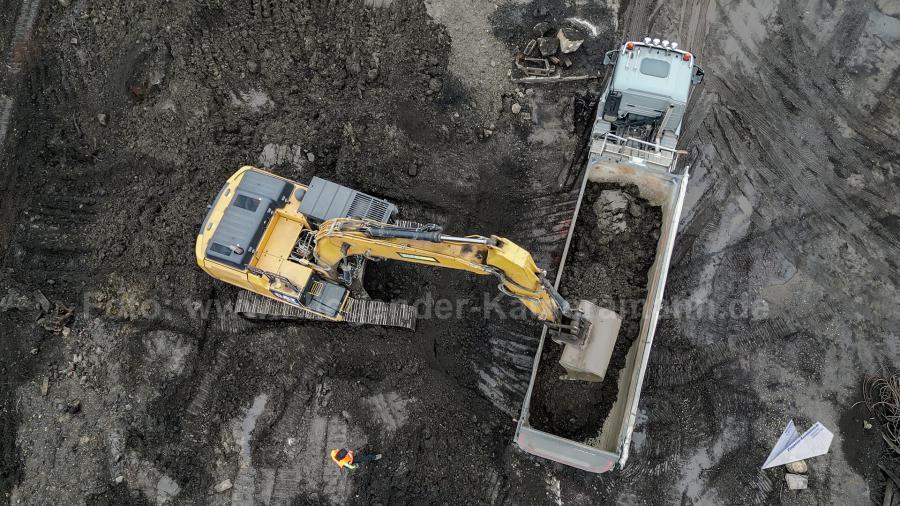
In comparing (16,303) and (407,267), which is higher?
(407,267)

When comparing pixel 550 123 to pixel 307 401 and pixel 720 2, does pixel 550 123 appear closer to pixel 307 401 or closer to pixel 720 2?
pixel 720 2

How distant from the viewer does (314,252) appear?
9.16 metres

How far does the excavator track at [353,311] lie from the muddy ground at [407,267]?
29 centimetres

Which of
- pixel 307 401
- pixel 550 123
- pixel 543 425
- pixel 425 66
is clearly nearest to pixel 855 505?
pixel 543 425

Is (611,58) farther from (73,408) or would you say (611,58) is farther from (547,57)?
(73,408)

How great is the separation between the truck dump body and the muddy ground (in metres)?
1.10

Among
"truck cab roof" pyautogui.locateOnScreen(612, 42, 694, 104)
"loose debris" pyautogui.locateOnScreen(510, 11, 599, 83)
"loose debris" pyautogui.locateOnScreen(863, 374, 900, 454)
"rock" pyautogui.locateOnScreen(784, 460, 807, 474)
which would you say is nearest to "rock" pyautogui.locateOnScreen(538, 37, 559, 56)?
"loose debris" pyautogui.locateOnScreen(510, 11, 599, 83)

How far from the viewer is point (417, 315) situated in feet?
34.3

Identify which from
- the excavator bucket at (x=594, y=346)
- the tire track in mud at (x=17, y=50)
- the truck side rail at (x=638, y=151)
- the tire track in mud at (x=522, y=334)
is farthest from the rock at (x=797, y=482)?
the tire track in mud at (x=17, y=50)

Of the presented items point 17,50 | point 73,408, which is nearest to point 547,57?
point 17,50

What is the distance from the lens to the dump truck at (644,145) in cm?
917

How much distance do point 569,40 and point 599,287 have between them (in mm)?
5705

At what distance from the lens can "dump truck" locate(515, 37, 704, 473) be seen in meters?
9.17

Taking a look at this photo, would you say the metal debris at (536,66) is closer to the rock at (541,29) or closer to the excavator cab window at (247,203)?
the rock at (541,29)
